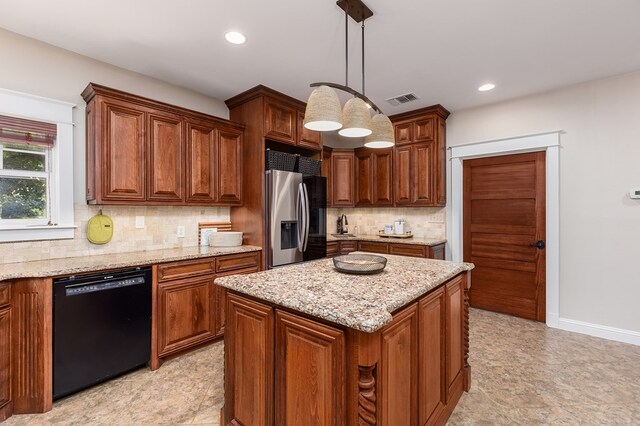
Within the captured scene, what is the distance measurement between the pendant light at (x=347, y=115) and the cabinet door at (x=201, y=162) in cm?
182

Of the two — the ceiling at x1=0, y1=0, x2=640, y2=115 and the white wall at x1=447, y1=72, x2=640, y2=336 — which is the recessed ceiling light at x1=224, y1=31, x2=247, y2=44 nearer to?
the ceiling at x1=0, y1=0, x2=640, y2=115

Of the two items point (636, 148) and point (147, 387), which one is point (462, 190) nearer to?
point (636, 148)

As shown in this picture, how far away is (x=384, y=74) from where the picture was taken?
10.1ft

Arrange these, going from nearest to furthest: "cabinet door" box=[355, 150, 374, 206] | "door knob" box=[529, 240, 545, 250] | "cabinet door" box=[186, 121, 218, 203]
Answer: "cabinet door" box=[186, 121, 218, 203] → "door knob" box=[529, 240, 545, 250] → "cabinet door" box=[355, 150, 374, 206]

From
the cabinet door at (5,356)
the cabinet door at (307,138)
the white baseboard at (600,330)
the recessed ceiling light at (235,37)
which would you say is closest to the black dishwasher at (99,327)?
the cabinet door at (5,356)

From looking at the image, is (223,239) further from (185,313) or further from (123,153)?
(123,153)

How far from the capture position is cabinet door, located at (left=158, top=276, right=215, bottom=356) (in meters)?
2.58

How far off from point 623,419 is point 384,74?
320 centimetres

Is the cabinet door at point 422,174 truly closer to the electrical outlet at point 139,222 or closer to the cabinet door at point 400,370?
the cabinet door at point 400,370

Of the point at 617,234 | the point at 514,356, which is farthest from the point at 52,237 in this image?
the point at 617,234

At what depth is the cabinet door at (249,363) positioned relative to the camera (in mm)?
1479

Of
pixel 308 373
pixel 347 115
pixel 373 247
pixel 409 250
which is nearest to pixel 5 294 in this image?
pixel 308 373

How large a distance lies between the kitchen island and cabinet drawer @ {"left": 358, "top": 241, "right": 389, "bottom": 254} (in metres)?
2.10

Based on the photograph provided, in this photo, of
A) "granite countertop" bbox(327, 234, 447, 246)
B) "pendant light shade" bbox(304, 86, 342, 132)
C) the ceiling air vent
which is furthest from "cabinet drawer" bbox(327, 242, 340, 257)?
"pendant light shade" bbox(304, 86, 342, 132)
